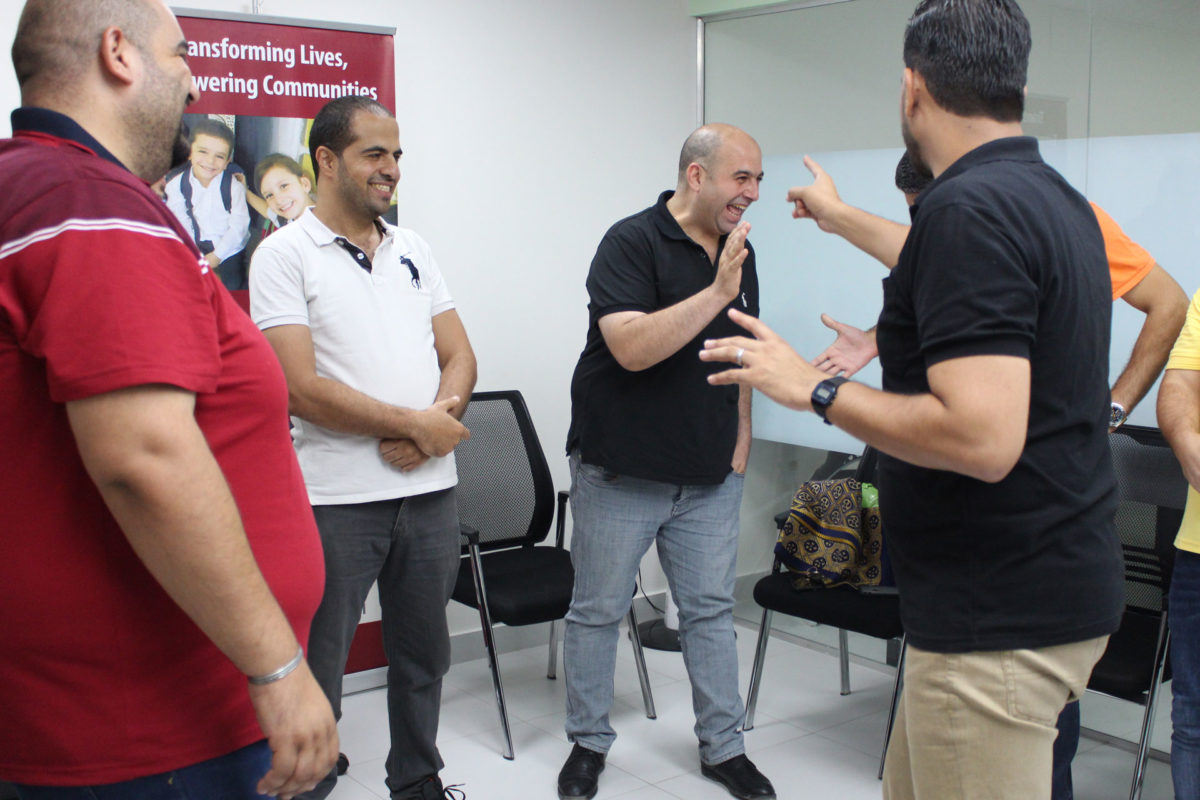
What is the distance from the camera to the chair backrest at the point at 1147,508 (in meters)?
2.84

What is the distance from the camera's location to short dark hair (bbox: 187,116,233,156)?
3209 millimetres

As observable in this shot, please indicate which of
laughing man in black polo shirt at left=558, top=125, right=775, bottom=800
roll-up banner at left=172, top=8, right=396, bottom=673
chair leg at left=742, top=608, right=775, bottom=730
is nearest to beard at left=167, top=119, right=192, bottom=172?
laughing man in black polo shirt at left=558, top=125, right=775, bottom=800

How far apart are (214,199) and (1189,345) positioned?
2745mm

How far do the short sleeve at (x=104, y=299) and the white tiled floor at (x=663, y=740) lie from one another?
210cm

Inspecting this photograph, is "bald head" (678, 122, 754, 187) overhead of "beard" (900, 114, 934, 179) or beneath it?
overhead

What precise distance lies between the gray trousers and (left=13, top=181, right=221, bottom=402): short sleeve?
1.42 metres

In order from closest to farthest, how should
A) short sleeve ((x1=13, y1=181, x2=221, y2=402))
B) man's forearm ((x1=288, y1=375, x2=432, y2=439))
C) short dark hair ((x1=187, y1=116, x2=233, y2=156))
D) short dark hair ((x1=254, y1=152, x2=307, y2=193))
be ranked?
short sleeve ((x1=13, y1=181, x2=221, y2=402)), man's forearm ((x1=288, y1=375, x2=432, y2=439)), short dark hair ((x1=187, y1=116, x2=233, y2=156)), short dark hair ((x1=254, y1=152, x2=307, y2=193))

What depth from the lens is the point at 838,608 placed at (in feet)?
10.0

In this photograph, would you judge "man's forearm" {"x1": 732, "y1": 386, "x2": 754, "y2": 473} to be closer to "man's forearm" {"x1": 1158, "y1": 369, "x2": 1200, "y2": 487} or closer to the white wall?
"man's forearm" {"x1": 1158, "y1": 369, "x2": 1200, "y2": 487}

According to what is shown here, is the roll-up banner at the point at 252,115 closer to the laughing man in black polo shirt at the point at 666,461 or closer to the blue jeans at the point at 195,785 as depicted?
the laughing man in black polo shirt at the point at 666,461

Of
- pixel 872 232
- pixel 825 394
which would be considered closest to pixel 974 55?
pixel 825 394

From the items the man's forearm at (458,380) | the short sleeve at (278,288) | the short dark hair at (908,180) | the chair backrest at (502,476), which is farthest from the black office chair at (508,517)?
the short dark hair at (908,180)

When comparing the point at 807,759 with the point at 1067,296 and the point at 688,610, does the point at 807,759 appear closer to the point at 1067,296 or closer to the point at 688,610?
the point at 688,610

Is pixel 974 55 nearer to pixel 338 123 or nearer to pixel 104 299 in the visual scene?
pixel 104 299
